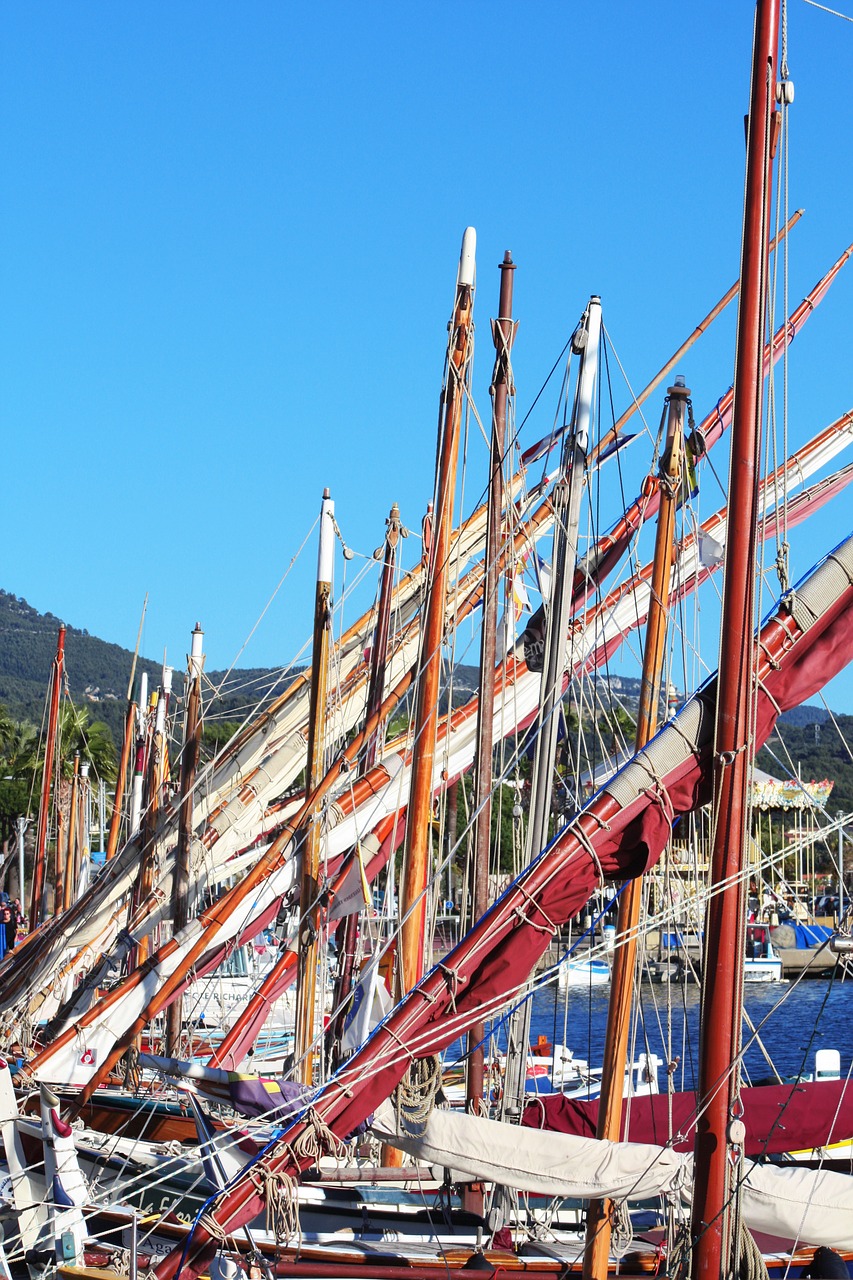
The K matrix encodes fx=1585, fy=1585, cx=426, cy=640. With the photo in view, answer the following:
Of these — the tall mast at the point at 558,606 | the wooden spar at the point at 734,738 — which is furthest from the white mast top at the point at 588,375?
the wooden spar at the point at 734,738

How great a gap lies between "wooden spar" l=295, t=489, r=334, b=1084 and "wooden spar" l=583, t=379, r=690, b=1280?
19.3 ft

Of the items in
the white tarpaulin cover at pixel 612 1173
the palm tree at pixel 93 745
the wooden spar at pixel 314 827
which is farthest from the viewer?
the palm tree at pixel 93 745

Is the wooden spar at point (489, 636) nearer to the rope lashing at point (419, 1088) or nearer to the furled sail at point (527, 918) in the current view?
the rope lashing at point (419, 1088)

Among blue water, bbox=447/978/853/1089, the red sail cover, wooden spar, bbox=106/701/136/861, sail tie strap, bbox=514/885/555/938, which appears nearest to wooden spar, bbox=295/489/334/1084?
the red sail cover

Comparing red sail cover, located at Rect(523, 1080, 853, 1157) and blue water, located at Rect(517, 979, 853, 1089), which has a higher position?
red sail cover, located at Rect(523, 1080, 853, 1157)

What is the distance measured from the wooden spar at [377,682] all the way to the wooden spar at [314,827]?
668 millimetres

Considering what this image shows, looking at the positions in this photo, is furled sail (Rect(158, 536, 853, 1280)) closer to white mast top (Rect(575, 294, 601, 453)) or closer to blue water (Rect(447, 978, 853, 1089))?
white mast top (Rect(575, 294, 601, 453))

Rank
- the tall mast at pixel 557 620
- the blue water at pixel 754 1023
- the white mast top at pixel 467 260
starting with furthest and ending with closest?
the blue water at pixel 754 1023 < the white mast top at pixel 467 260 < the tall mast at pixel 557 620

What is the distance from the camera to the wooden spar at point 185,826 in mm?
24156

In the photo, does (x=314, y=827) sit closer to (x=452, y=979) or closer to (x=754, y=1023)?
(x=452, y=979)

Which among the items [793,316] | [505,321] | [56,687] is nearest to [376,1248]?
[505,321]

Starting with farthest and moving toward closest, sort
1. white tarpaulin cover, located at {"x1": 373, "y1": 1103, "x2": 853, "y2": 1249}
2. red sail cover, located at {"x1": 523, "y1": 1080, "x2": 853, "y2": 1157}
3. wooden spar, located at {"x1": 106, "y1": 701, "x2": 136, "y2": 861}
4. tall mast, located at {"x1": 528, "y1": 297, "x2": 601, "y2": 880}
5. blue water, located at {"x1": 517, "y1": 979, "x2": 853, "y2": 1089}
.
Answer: blue water, located at {"x1": 517, "y1": 979, "x2": 853, "y2": 1089}, wooden spar, located at {"x1": 106, "y1": 701, "x2": 136, "y2": 861}, red sail cover, located at {"x1": 523, "y1": 1080, "x2": 853, "y2": 1157}, tall mast, located at {"x1": 528, "y1": 297, "x2": 601, "y2": 880}, white tarpaulin cover, located at {"x1": 373, "y1": 1103, "x2": 853, "y2": 1249}

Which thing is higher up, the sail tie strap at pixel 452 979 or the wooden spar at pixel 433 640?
the wooden spar at pixel 433 640

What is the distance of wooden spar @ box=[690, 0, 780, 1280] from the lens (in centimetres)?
947
